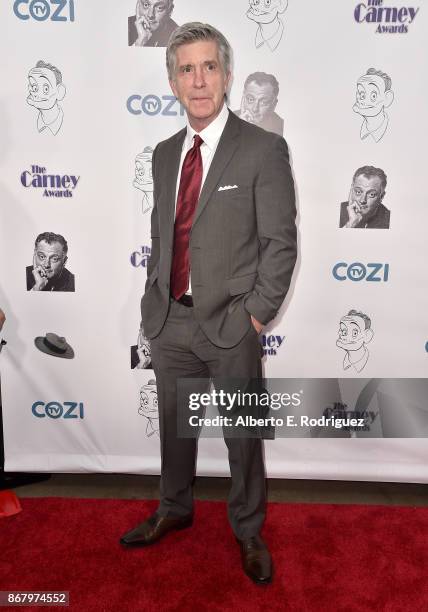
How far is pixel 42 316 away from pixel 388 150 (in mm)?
2098

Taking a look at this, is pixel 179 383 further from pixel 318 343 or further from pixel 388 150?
pixel 388 150

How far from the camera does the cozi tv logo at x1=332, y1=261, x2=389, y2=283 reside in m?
2.97

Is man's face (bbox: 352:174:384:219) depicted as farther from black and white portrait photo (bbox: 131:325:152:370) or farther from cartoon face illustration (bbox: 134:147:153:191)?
black and white portrait photo (bbox: 131:325:152:370)

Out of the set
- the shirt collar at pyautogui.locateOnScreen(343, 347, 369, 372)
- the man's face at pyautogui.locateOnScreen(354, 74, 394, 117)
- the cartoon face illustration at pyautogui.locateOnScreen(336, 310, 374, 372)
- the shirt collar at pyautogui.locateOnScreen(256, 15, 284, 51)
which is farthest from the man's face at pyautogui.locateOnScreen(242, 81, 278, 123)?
the shirt collar at pyautogui.locateOnScreen(343, 347, 369, 372)

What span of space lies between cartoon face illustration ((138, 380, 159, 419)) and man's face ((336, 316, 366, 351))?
111 centimetres

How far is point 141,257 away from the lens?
9.90ft

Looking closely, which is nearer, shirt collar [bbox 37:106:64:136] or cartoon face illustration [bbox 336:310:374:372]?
shirt collar [bbox 37:106:64:136]

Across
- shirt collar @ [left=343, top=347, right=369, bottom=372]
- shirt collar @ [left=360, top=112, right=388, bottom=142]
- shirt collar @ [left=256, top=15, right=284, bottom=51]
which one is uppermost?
shirt collar @ [left=256, top=15, right=284, bottom=51]

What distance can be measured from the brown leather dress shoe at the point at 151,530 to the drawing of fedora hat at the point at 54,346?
1052 millimetres

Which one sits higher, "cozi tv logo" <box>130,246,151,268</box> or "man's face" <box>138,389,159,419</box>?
"cozi tv logo" <box>130,246,151,268</box>

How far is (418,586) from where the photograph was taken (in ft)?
7.90

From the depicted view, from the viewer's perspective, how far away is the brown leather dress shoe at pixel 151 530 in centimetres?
264

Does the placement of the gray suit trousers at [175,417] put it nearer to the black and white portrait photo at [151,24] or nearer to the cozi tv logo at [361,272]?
the cozi tv logo at [361,272]

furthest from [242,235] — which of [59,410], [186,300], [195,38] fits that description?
[59,410]
